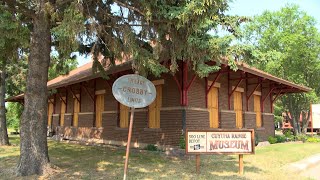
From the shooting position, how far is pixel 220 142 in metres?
9.10

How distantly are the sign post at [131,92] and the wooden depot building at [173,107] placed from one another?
3727mm

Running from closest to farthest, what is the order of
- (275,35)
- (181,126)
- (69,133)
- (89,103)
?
(181,126), (89,103), (69,133), (275,35)

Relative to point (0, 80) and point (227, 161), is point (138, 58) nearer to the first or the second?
point (227, 161)

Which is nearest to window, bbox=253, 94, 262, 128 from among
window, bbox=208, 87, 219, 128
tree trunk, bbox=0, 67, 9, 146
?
window, bbox=208, 87, 219, 128

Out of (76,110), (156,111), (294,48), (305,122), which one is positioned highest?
(294,48)

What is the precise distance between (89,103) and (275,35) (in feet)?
61.6

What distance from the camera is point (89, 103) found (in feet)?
66.6

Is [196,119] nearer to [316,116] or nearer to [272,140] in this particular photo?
[272,140]

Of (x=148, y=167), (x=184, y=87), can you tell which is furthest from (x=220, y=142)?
(x=184, y=87)

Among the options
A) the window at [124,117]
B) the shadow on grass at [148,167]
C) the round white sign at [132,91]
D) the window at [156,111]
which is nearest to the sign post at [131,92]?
the round white sign at [132,91]

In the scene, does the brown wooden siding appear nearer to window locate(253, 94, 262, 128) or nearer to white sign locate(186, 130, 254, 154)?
white sign locate(186, 130, 254, 154)

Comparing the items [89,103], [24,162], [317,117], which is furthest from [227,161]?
[317,117]

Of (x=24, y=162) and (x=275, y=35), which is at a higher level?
(x=275, y=35)

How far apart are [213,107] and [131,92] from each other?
30.5ft
